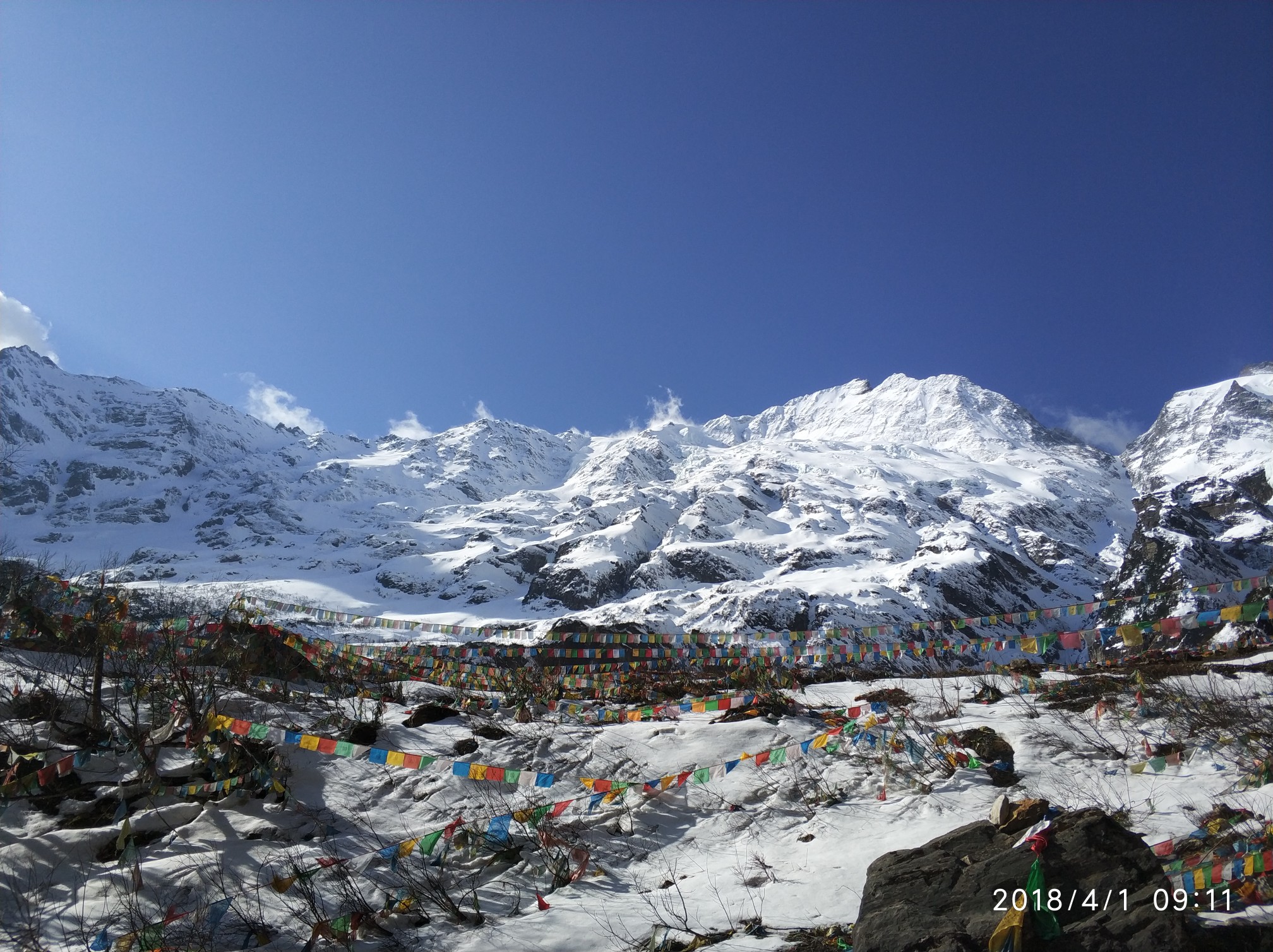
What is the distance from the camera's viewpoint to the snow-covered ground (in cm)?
509

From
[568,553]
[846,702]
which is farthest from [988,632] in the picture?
[846,702]

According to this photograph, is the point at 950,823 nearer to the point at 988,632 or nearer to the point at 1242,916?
the point at 1242,916

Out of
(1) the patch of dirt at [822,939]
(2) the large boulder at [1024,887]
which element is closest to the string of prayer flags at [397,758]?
(1) the patch of dirt at [822,939]

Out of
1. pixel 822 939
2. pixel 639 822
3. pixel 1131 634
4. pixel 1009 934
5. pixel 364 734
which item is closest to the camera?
pixel 1009 934

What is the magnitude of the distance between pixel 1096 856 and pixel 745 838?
10.2 feet

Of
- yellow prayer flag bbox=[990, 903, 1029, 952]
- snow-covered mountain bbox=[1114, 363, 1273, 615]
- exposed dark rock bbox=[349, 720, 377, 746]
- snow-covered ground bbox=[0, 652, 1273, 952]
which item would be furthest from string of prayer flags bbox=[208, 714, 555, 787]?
snow-covered mountain bbox=[1114, 363, 1273, 615]

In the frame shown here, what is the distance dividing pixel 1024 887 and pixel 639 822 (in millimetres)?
3773

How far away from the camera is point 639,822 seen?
6676 millimetres

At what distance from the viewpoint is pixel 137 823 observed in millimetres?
6586

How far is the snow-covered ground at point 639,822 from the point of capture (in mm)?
5094

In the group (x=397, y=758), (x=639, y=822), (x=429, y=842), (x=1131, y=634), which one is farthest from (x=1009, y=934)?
(x=397, y=758)

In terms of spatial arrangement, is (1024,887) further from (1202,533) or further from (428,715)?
(1202,533)

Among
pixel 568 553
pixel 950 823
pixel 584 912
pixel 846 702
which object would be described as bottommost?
pixel 584 912

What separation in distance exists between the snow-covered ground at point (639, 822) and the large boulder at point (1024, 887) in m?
0.87
